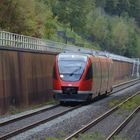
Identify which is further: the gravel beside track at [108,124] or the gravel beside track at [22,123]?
the gravel beside track at [22,123]

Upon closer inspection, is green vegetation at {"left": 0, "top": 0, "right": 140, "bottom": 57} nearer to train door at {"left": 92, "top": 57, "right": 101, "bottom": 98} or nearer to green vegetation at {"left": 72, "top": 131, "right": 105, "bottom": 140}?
train door at {"left": 92, "top": 57, "right": 101, "bottom": 98}

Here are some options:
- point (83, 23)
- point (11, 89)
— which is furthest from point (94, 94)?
point (83, 23)

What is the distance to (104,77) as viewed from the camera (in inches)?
1417

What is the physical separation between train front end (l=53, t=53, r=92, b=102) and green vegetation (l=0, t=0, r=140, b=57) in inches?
642

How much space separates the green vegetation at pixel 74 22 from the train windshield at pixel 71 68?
16.3m

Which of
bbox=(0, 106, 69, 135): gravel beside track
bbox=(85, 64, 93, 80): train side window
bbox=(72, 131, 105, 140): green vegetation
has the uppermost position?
bbox=(85, 64, 93, 80): train side window

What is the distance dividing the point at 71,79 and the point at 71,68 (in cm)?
60

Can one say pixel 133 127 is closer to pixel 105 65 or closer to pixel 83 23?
pixel 105 65

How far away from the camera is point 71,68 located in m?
29.5

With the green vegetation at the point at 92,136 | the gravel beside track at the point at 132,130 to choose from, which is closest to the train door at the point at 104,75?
the gravel beside track at the point at 132,130

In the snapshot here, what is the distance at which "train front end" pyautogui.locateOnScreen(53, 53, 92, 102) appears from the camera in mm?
29250

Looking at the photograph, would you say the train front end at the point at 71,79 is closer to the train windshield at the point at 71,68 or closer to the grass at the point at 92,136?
the train windshield at the point at 71,68

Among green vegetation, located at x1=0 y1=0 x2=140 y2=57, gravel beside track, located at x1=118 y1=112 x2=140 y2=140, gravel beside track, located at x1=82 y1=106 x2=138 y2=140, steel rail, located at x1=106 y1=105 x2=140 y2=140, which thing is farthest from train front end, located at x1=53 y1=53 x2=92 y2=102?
green vegetation, located at x1=0 y1=0 x2=140 y2=57

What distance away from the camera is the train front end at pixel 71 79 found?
29250 mm
